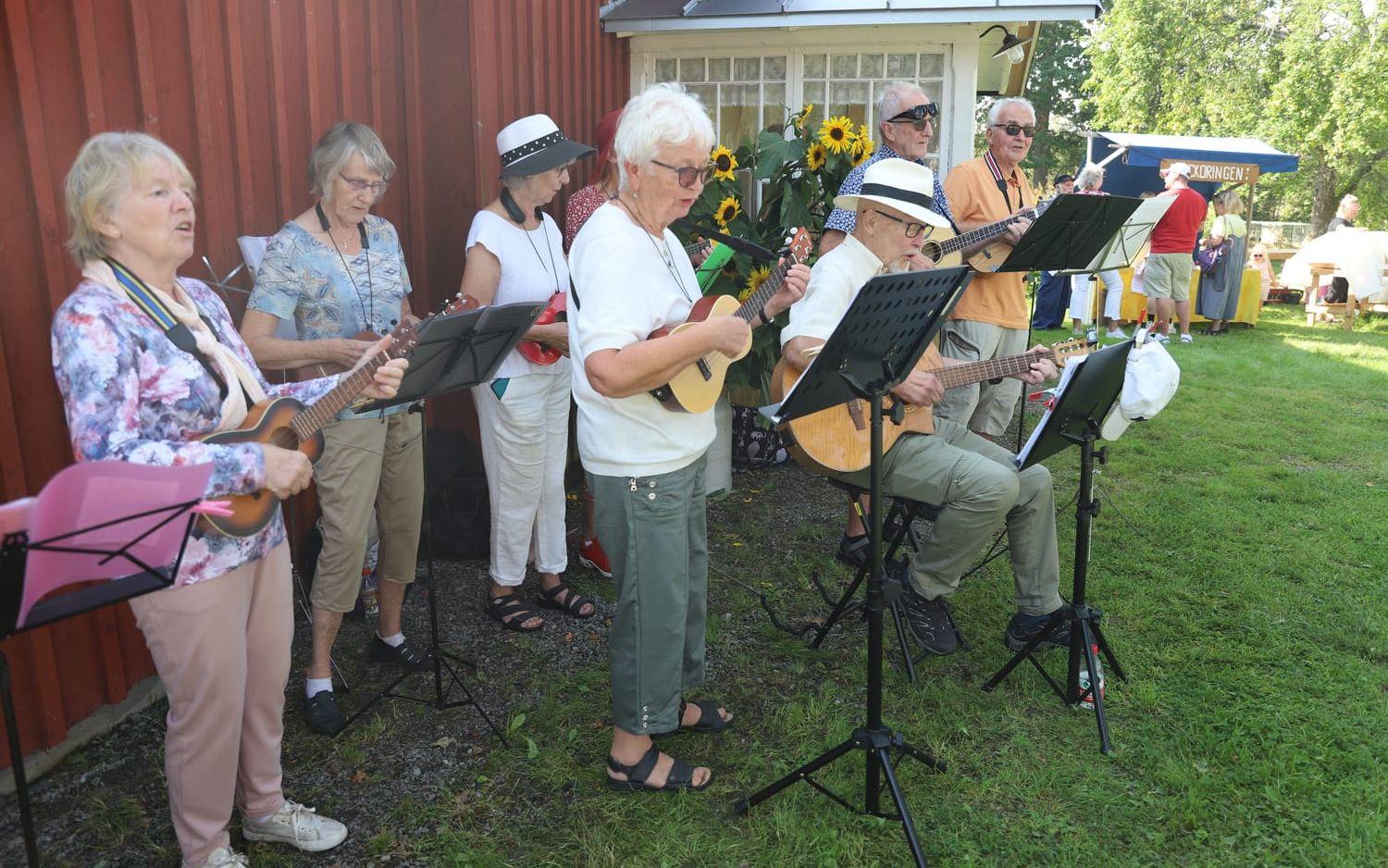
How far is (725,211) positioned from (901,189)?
2221 mm

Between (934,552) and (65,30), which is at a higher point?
(65,30)

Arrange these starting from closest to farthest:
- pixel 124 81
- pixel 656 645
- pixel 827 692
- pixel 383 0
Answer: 1. pixel 656 645
2. pixel 124 81
3. pixel 827 692
4. pixel 383 0

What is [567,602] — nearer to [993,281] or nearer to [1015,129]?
[993,281]

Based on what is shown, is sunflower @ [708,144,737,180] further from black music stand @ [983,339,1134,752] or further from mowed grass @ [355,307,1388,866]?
black music stand @ [983,339,1134,752]

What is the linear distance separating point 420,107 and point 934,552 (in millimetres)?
3532

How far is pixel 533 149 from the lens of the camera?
13.3 feet

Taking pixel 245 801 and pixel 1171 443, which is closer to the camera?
pixel 245 801

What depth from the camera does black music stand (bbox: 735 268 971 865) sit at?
8.54ft

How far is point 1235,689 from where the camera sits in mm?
3807

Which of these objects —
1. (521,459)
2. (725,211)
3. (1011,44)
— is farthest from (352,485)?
(1011,44)

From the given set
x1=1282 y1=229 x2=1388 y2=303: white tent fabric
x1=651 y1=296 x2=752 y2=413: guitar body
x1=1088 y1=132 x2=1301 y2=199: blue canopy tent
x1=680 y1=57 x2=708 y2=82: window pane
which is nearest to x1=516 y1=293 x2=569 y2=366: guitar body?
x1=651 y1=296 x2=752 y2=413: guitar body

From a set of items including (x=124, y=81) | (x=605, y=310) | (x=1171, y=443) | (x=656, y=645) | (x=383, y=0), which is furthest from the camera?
(x=1171, y=443)

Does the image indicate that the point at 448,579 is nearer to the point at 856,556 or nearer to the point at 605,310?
the point at 856,556

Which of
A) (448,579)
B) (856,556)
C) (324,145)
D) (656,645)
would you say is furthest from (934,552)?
(324,145)
